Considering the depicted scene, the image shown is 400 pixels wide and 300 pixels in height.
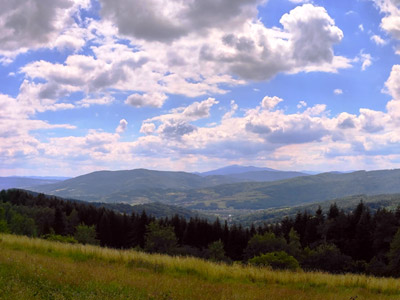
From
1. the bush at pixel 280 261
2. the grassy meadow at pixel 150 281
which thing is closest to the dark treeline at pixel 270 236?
the bush at pixel 280 261

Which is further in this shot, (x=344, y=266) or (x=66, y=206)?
(x=66, y=206)

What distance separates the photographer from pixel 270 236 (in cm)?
8106

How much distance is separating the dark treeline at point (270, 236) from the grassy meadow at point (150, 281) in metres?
35.8

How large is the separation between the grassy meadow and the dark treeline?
35.8m

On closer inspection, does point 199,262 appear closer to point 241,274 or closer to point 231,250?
point 241,274

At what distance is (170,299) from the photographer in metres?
9.01

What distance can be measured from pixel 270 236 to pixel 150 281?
74962mm

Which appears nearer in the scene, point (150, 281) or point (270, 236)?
point (150, 281)

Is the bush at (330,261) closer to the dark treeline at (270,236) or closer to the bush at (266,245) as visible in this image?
the dark treeline at (270,236)

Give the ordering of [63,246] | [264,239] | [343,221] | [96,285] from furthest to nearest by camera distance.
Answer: [343,221] → [264,239] → [63,246] → [96,285]

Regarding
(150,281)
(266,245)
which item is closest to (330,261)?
(266,245)

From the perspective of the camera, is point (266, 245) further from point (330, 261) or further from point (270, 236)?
point (330, 261)

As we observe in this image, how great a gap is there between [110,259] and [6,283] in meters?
6.28

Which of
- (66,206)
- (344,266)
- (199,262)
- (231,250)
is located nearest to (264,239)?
(344,266)
